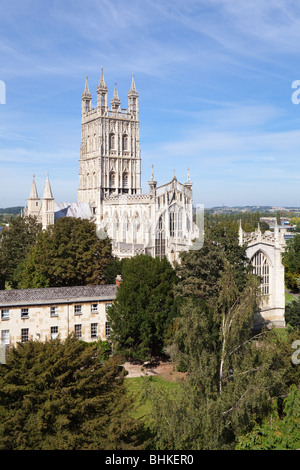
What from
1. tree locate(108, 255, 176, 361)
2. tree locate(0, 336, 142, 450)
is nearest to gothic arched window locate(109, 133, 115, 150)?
tree locate(108, 255, 176, 361)

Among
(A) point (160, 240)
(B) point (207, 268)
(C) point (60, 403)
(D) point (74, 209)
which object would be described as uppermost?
(D) point (74, 209)

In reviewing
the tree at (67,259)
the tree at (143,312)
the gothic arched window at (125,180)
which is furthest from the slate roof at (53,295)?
the gothic arched window at (125,180)

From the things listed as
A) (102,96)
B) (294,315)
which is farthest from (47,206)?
(294,315)

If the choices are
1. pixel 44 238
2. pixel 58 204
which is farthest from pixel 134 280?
pixel 58 204

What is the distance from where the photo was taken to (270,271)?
166 feet

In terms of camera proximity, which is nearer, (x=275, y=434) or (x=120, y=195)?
(x=275, y=434)

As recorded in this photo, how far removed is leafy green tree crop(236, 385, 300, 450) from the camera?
69.4ft

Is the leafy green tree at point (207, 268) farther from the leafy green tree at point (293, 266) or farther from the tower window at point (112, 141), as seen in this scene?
the tower window at point (112, 141)

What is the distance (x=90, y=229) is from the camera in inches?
2067

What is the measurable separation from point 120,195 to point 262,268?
38987 millimetres

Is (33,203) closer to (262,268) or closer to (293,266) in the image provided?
(293,266)

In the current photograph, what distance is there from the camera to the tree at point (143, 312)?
122 ft

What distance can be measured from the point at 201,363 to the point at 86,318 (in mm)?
19353

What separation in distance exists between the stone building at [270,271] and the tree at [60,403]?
1176 inches
